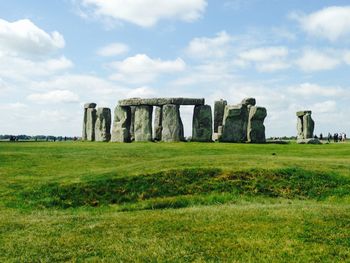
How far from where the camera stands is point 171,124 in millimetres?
45500

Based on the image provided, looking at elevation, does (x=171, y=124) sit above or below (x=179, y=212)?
above

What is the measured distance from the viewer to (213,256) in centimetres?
872

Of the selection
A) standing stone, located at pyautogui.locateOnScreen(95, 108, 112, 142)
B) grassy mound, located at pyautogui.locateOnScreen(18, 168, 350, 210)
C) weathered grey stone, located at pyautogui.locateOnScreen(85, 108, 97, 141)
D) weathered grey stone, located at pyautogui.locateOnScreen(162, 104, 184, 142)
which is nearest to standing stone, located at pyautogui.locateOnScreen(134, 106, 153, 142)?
weathered grey stone, located at pyautogui.locateOnScreen(162, 104, 184, 142)

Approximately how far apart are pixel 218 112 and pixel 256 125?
601 centimetres

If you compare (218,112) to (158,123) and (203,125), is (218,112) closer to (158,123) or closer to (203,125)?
(203,125)

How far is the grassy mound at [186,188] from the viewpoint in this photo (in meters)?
16.2

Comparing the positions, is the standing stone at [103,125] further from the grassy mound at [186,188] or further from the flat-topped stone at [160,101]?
the grassy mound at [186,188]

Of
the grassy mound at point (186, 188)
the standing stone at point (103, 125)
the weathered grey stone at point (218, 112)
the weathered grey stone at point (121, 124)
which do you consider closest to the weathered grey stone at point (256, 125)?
the weathered grey stone at point (218, 112)

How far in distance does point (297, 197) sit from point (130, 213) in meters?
6.44

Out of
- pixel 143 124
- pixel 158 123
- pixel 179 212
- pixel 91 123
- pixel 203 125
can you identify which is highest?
pixel 91 123

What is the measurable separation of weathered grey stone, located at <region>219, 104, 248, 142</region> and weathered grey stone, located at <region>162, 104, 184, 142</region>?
424 centimetres

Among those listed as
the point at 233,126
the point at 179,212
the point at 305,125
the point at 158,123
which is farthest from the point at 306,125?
the point at 179,212

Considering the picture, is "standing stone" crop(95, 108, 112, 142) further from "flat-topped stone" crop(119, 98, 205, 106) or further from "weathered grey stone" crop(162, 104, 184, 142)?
A: "weathered grey stone" crop(162, 104, 184, 142)

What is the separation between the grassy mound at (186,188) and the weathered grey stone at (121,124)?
29271mm
